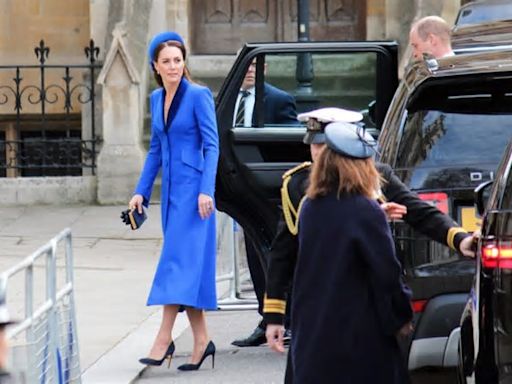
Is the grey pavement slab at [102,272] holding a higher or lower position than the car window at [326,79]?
lower

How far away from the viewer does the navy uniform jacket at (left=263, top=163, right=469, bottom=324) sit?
20.6 feet

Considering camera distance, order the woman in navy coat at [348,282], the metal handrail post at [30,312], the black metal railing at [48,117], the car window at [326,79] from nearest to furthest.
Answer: the woman in navy coat at [348,282], the metal handrail post at [30,312], the car window at [326,79], the black metal railing at [48,117]

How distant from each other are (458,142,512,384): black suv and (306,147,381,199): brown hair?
46cm

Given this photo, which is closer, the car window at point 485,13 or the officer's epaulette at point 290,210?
the officer's epaulette at point 290,210

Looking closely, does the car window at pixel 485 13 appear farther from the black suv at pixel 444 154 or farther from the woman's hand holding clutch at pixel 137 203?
the black suv at pixel 444 154

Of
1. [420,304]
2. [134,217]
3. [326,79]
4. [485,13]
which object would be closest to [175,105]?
[134,217]

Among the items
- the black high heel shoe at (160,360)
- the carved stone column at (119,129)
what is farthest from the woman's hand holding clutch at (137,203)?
the carved stone column at (119,129)

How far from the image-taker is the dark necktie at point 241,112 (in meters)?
10.2

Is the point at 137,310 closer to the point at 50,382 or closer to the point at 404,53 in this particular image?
the point at 50,382

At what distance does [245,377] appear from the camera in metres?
9.20

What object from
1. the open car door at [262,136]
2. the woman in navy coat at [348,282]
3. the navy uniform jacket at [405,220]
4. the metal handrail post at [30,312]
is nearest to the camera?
the woman in navy coat at [348,282]

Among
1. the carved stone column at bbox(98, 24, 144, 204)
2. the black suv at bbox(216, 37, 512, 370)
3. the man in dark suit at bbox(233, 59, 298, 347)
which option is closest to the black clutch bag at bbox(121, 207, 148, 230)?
the man in dark suit at bbox(233, 59, 298, 347)

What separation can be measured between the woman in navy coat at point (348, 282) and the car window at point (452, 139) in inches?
57.8

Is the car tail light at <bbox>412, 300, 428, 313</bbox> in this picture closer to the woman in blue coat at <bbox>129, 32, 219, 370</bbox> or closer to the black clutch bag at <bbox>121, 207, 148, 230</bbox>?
the woman in blue coat at <bbox>129, 32, 219, 370</bbox>
